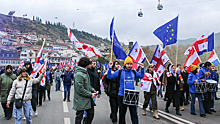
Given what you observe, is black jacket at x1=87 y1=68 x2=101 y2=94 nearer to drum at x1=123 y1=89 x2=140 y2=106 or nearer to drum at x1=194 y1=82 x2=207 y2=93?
drum at x1=123 y1=89 x2=140 y2=106

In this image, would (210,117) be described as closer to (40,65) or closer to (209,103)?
(209,103)

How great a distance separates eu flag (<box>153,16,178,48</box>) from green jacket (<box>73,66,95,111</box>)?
564cm

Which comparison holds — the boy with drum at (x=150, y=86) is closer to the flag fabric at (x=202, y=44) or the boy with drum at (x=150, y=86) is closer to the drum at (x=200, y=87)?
the drum at (x=200, y=87)

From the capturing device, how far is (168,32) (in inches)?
Answer: 362

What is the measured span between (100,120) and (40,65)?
9.68ft

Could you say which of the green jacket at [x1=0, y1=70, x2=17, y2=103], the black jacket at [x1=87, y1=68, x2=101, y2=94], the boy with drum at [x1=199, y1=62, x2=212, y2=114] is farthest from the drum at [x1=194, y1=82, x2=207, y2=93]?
the green jacket at [x1=0, y1=70, x2=17, y2=103]

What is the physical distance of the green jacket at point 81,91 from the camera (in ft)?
13.9

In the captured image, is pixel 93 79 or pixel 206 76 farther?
pixel 206 76

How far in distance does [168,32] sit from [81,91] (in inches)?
251

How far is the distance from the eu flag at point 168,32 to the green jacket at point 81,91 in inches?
222

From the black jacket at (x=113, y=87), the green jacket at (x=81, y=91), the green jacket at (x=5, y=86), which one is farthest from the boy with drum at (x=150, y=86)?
the green jacket at (x=5, y=86)

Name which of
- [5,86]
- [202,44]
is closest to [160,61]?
[202,44]

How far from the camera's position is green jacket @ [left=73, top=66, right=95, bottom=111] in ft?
13.9

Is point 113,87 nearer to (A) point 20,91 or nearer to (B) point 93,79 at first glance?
(B) point 93,79
